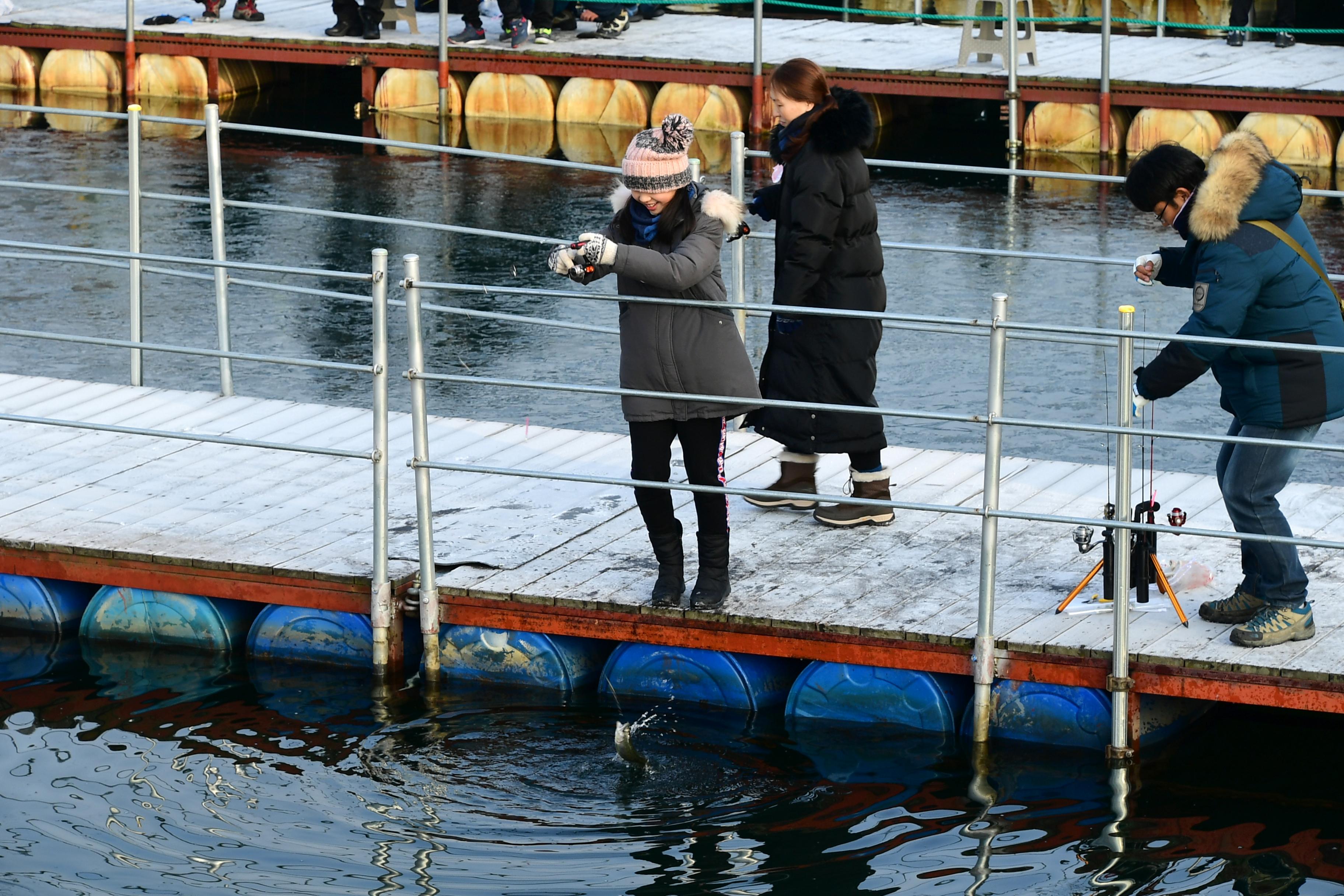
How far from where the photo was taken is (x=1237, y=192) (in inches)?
222

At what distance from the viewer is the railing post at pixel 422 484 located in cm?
658

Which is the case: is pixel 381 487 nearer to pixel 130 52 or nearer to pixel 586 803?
pixel 586 803

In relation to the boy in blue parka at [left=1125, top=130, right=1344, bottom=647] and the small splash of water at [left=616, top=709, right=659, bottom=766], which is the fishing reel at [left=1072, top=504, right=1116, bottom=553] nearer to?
the boy in blue parka at [left=1125, top=130, right=1344, bottom=647]

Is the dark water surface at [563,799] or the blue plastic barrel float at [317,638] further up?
the blue plastic barrel float at [317,638]

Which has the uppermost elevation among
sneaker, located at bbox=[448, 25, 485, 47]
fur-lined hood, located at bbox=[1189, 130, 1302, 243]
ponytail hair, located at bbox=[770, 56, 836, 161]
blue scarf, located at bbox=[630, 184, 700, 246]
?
sneaker, located at bbox=[448, 25, 485, 47]

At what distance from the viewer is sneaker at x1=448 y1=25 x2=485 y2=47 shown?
2002cm

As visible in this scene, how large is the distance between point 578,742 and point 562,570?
2.18ft

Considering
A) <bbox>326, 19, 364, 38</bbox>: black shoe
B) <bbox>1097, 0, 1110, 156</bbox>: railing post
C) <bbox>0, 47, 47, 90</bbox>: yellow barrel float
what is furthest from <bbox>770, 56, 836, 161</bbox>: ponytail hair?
<bbox>0, 47, 47, 90</bbox>: yellow barrel float

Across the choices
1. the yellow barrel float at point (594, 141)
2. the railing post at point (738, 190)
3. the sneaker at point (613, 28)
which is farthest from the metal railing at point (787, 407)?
the sneaker at point (613, 28)

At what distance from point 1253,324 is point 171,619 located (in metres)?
3.99

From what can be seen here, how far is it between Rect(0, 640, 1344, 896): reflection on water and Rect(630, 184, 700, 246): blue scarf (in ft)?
5.47

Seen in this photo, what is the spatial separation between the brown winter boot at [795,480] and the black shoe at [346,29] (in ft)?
45.3

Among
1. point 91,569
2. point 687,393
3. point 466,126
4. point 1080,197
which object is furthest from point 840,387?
point 466,126

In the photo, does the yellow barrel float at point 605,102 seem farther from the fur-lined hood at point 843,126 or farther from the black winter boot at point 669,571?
the black winter boot at point 669,571
